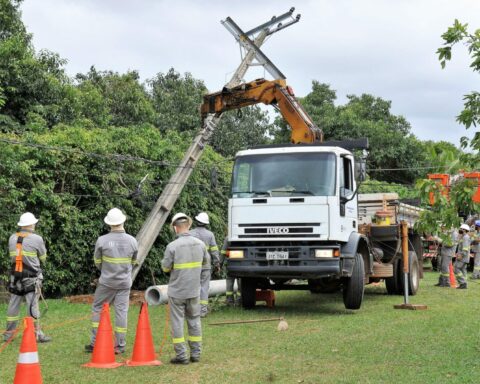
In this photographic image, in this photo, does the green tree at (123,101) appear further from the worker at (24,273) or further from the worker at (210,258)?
the worker at (24,273)

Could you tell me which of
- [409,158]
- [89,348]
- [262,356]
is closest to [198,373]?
[262,356]

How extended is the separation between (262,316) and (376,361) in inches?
169

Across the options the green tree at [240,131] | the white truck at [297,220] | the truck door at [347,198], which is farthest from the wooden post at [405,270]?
the green tree at [240,131]

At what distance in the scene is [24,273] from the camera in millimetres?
8938

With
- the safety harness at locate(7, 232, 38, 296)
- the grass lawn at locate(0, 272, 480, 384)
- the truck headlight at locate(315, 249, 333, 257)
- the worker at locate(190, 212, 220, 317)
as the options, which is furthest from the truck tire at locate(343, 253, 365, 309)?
the safety harness at locate(7, 232, 38, 296)

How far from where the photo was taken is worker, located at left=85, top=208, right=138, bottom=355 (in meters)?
8.29

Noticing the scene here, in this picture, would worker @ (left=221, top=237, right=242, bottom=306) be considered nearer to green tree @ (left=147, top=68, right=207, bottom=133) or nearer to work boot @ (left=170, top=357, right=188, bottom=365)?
work boot @ (left=170, top=357, right=188, bottom=365)

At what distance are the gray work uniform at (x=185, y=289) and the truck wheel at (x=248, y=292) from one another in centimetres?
482

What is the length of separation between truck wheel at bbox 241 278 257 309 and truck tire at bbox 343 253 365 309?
1.84 meters

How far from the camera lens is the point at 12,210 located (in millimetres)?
12406

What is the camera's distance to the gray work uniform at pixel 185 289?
7758 millimetres

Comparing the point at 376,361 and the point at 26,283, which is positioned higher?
the point at 26,283

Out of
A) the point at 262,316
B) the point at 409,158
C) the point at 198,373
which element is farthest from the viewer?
the point at 409,158

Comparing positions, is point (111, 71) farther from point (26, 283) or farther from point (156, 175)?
point (26, 283)
